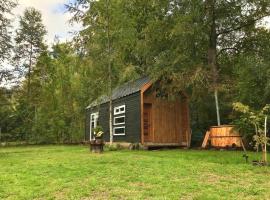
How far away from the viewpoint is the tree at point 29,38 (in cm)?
3716

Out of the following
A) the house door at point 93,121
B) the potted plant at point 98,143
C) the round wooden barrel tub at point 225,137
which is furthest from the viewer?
the house door at point 93,121

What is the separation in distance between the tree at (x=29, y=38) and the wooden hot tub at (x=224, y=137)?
2337 centimetres

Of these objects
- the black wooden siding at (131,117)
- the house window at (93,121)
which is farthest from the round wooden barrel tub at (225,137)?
the house window at (93,121)

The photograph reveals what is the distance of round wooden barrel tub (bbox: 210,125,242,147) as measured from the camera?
57.0 feet

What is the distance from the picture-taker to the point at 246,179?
8312mm

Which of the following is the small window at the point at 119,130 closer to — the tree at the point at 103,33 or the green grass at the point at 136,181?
the tree at the point at 103,33

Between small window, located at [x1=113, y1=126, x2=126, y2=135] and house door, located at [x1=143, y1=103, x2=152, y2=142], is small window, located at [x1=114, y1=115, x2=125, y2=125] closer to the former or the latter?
small window, located at [x1=113, y1=126, x2=126, y2=135]

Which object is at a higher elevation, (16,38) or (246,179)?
(16,38)

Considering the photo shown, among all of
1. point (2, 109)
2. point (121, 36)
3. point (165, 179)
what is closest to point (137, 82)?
point (121, 36)

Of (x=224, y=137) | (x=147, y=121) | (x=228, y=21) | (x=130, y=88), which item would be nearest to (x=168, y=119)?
(x=147, y=121)

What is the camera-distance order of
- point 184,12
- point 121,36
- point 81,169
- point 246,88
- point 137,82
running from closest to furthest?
point 81,169, point 246,88, point 121,36, point 184,12, point 137,82

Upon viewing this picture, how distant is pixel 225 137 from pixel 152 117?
4.14 meters

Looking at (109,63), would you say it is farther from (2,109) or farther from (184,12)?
(2,109)

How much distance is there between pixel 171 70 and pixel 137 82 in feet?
9.53
